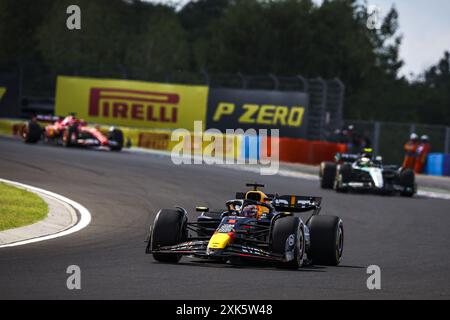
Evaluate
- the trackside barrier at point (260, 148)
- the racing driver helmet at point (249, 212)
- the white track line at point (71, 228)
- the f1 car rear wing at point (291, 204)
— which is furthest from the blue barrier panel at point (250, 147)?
the racing driver helmet at point (249, 212)

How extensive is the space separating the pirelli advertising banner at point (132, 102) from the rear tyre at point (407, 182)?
1409 centimetres

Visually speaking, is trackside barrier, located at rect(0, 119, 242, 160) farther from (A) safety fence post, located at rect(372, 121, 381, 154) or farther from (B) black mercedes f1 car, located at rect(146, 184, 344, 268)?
(B) black mercedes f1 car, located at rect(146, 184, 344, 268)

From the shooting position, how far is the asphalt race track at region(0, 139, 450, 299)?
34.0ft

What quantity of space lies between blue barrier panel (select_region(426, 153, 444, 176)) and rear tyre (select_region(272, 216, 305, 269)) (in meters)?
23.8

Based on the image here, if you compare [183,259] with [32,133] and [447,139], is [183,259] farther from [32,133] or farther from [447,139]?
[447,139]

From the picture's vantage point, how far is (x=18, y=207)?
1733 centimetres

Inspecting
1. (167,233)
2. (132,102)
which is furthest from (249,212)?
(132,102)

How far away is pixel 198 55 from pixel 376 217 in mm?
54217

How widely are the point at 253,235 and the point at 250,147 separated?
21.7 metres

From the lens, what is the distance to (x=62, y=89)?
41906 mm

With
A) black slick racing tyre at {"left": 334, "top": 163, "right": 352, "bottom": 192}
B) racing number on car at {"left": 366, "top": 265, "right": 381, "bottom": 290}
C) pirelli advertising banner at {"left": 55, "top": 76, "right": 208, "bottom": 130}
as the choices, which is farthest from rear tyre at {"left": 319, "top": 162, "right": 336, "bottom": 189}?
racing number on car at {"left": 366, "top": 265, "right": 381, "bottom": 290}

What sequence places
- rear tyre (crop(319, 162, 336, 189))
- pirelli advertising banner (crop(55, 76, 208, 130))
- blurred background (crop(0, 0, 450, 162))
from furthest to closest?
blurred background (crop(0, 0, 450, 162)), pirelli advertising banner (crop(55, 76, 208, 130)), rear tyre (crop(319, 162, 336, 189))

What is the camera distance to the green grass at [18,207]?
15859 millimetres

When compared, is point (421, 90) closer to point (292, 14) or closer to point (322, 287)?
point (292, 14)
